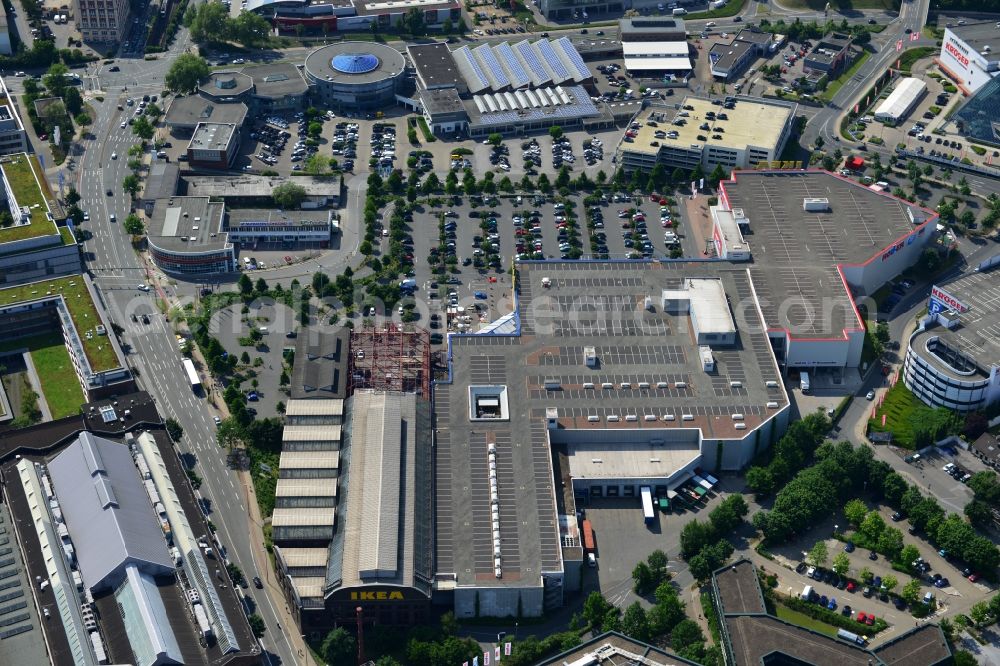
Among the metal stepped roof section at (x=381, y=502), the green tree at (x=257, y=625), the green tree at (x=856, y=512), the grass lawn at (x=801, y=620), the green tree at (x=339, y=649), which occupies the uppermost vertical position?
the metal stepped roof section at (x=381, y=502)

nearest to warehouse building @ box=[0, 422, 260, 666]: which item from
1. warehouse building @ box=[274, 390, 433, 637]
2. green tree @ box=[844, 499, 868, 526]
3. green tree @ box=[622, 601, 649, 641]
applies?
warehouse building @ box=[274, 390, 433, 637]

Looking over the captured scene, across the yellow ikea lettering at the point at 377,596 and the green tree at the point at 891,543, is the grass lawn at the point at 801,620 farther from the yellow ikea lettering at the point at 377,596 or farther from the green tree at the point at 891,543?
the yellow ikea lettering at the point at 377,596

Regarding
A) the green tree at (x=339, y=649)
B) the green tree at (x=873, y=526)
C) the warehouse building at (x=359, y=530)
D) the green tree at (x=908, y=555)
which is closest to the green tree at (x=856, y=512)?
the green tree at (x=873, y=526)

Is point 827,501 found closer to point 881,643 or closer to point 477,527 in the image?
point 881,643

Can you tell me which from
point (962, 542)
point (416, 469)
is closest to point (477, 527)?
point (416, 469)

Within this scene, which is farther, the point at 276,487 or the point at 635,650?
the point at 276,487
